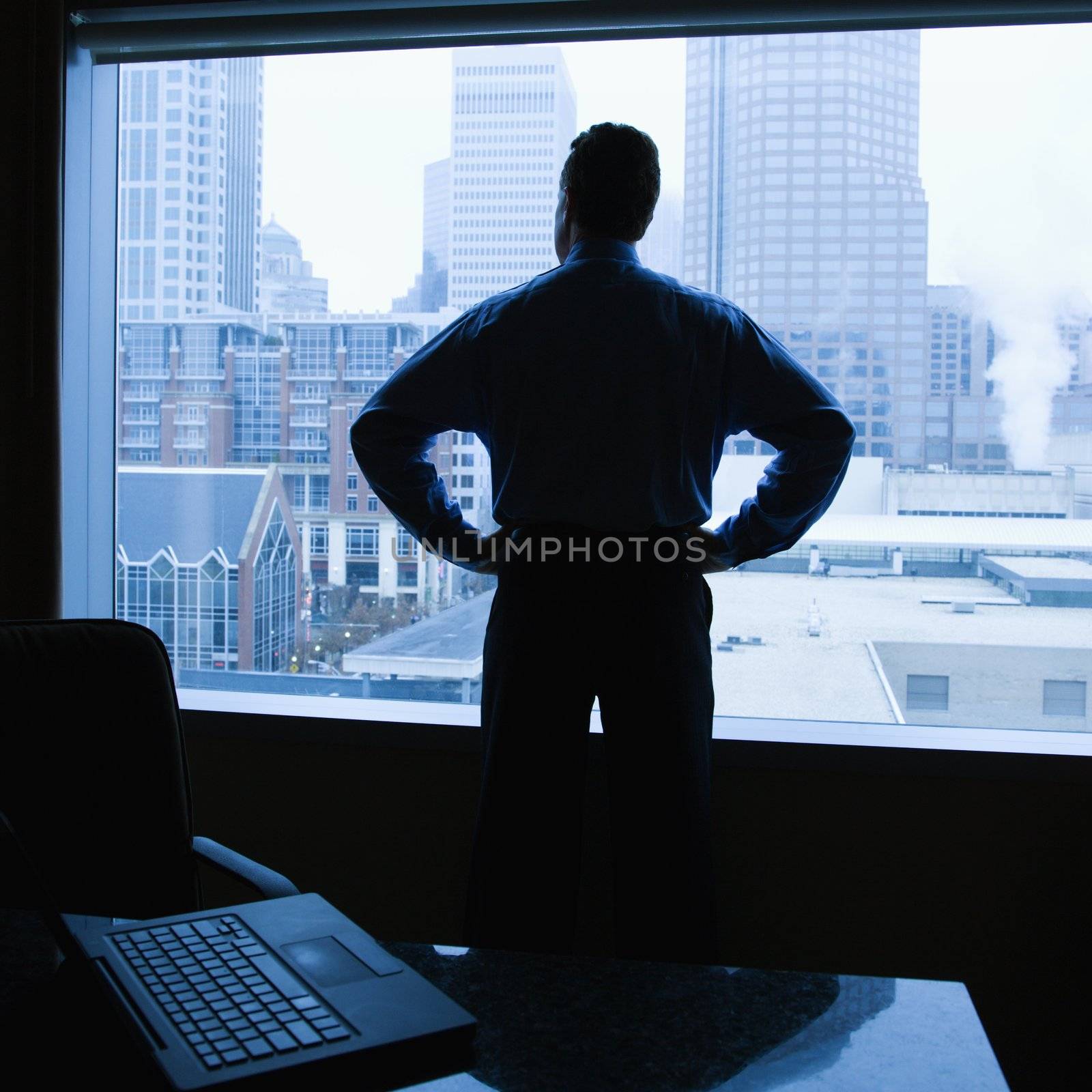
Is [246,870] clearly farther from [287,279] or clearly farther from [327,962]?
[287,279]

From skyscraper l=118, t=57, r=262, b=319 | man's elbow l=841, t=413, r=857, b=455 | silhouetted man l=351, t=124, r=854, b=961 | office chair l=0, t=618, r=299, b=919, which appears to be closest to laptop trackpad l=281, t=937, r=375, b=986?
office chair l=0, t=618, r=299, b=919


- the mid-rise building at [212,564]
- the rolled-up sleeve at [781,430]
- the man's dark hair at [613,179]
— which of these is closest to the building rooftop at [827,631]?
the rolled-up sleeve at [781,430]

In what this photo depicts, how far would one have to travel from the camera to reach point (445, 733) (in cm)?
211

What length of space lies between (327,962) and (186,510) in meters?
1.81

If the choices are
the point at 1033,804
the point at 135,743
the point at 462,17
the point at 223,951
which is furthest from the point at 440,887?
the point at 462,17

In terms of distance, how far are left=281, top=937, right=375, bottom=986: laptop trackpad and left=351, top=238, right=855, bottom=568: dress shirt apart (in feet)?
3.16

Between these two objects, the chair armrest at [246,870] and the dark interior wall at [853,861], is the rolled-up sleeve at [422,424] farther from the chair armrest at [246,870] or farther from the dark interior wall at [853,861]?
the chair armrest at [246,870]

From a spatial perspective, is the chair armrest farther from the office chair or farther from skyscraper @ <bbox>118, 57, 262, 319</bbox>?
skyscraper @ <bbox>118, 57, 262, 319</bbox>

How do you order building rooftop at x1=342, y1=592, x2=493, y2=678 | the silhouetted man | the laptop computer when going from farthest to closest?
building rooftop at x1=342, y1=592, x2=493, y2=678 → the silhouetted man → the laptop computer

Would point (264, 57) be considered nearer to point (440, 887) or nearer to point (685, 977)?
point (440, 887)

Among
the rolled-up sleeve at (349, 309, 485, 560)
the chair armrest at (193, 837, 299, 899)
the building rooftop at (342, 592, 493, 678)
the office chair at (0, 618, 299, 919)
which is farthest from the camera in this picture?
the building rooftop at (342, 592, 493, 678)

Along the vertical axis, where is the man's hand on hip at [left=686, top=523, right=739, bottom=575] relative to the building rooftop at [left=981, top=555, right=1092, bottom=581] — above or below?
above

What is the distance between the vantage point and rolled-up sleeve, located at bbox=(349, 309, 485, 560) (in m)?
1.78

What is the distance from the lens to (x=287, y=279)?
7.68 ft
